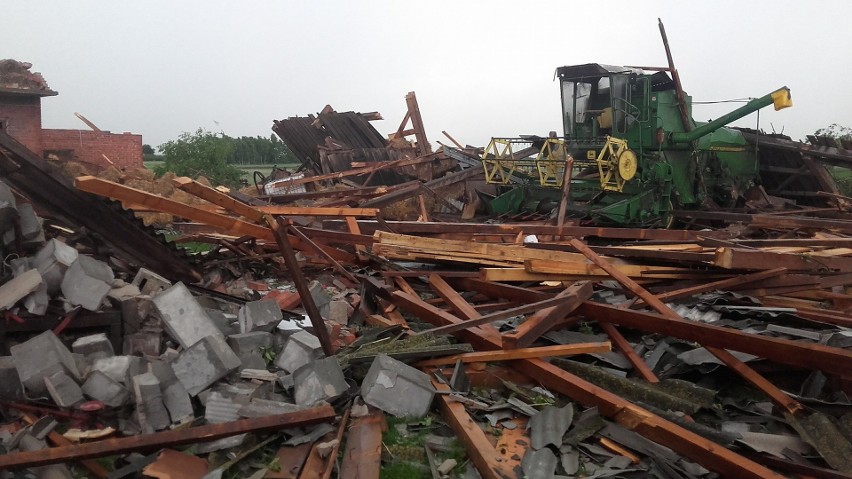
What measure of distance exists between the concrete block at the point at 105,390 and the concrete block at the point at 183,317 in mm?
653

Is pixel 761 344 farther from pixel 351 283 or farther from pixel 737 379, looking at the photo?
pixel 351 283

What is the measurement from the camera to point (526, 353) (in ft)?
13.3

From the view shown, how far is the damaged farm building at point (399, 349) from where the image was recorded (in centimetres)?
323

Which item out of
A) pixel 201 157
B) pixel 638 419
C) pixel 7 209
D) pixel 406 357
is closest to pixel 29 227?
pixel 7 209

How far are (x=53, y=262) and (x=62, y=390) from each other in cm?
116

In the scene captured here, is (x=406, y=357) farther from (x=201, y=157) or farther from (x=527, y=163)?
(x=201, y=157)

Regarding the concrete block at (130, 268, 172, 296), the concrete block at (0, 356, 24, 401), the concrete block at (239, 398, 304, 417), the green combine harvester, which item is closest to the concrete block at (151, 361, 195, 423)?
the concrete block at (239, 398, 304, 417)

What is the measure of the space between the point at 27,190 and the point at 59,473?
289 cm

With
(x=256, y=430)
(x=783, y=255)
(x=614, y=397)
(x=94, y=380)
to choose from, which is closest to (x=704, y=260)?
(x=783, y=255)

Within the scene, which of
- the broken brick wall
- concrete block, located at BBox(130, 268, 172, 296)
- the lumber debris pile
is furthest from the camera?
the broken brick wall

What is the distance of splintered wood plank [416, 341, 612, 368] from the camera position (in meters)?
4.04

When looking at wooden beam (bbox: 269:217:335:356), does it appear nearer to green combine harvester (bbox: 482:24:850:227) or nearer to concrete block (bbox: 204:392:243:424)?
concrete block (bbox: 204:392:243:424)

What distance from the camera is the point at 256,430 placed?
3.25 m

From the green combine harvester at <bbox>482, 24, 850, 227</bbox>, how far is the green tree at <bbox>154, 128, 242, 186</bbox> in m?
8.60
